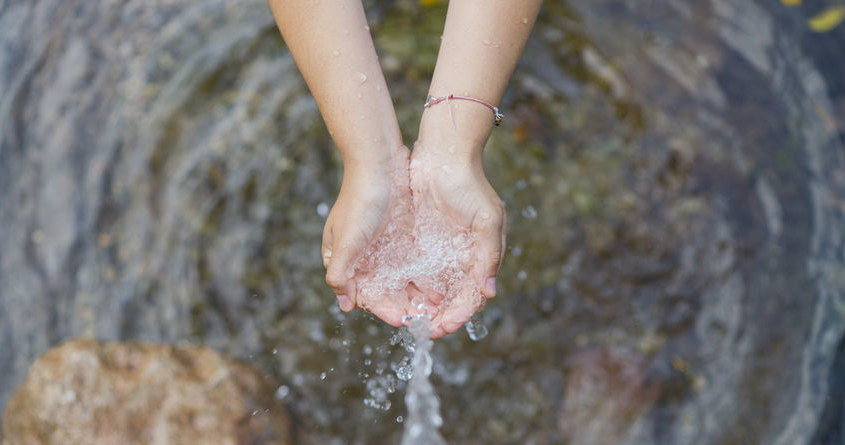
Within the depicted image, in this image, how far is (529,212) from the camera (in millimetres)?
3061

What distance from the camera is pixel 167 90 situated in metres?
3.07

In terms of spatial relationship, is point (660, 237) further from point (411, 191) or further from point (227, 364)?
point (227, 364)

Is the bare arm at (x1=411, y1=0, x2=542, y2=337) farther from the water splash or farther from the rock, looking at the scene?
the rock

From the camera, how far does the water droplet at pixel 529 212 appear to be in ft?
10.0

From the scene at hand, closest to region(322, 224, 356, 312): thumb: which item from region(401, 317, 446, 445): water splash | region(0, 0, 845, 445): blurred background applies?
region(401, 317, 446, 445): water splash

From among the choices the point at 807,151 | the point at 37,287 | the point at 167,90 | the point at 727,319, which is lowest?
the point at 37,287

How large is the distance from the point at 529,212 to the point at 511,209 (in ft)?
0.29

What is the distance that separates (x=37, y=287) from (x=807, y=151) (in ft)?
11.7

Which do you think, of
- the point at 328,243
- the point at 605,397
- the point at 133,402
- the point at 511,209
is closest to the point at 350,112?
the point at 328,243

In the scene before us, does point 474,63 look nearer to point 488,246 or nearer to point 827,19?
point 488,246

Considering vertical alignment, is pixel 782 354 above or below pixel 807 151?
below

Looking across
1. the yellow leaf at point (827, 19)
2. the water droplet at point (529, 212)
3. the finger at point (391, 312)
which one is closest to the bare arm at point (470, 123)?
the finger at point (391, 312)

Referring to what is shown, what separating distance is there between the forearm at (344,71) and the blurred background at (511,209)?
1.14 meters

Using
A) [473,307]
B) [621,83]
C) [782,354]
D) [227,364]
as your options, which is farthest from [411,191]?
[782,354]
